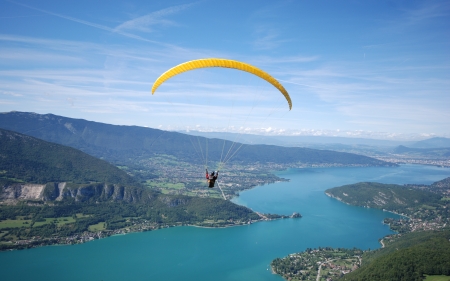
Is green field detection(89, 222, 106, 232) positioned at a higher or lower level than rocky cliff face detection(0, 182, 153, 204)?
lower

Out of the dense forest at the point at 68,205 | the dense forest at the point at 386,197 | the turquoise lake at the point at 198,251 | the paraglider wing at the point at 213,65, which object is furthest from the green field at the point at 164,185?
the paraglider wing at the point at 213,65

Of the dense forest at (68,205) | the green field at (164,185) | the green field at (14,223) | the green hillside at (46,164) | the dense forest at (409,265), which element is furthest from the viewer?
the green field at (164,185)

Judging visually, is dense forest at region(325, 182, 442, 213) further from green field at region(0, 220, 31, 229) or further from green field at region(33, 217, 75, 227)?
green field at region(0, 220, 31, 229)

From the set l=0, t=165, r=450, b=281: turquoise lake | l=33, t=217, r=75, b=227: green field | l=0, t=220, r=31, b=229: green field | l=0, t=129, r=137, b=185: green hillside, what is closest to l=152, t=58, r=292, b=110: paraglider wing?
l=0, t=165, r=450, b=281: turquoise lake

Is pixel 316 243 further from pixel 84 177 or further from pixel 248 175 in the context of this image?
pixel 248 175

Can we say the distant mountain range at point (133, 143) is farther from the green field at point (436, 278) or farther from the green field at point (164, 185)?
the green field at point (436, 278)
